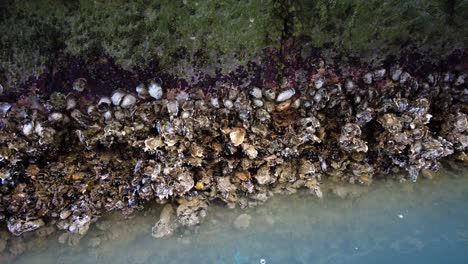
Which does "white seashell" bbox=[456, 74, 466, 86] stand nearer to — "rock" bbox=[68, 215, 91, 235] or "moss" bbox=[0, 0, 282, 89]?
→ "moss" bbox=[0, 0, 282, 89]

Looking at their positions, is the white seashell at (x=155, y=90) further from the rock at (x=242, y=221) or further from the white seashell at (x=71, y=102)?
→ the rock at (x=242, y=221)

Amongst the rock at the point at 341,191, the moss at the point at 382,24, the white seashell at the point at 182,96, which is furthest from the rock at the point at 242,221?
the moss at the point at 382,24

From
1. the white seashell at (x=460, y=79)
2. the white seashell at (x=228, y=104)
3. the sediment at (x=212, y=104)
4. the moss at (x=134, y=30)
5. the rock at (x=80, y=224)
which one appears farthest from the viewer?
the white seashell at (x=460, y=79)

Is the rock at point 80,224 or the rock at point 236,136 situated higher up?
the rock at point 236,136

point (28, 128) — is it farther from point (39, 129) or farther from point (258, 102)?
point (258, 102)

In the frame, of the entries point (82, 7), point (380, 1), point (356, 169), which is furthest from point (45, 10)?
point (356, 169)

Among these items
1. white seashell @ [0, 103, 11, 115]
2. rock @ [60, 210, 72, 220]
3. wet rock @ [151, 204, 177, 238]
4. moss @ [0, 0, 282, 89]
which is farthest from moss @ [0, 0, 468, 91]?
wet rock @ [151, 204, 177, 238]
